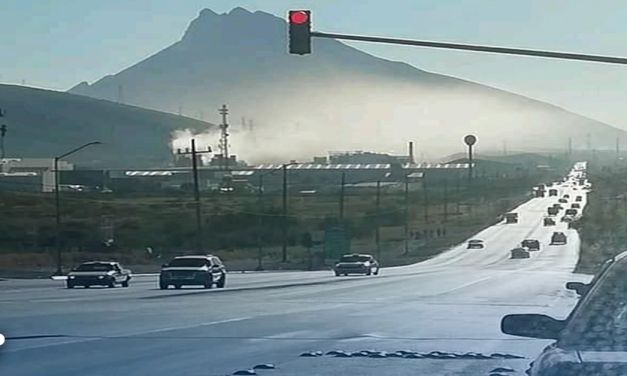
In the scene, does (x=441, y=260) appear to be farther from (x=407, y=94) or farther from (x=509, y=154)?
(x=407, y=94)

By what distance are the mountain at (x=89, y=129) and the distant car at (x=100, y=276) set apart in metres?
23.1

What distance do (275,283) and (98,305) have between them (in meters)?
15.7

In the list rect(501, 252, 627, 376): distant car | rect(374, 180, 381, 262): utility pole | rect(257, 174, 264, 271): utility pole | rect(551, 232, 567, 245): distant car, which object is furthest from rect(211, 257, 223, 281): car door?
rect(501, 252, 627, 376): distant car

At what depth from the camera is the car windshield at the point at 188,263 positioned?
157 ft

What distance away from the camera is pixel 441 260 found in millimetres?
72875

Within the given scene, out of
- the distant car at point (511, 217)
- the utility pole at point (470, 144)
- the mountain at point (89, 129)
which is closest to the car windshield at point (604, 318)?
the utility pole at point (470, 144)

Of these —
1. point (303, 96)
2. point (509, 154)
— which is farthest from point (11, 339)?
point (303, 96)

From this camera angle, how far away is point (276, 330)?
82.7ft

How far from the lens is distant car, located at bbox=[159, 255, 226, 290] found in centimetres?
4728

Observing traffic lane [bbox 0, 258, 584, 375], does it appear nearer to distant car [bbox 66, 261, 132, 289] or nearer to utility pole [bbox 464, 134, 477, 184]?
distant car [bbox 66, 261, 132, 289]

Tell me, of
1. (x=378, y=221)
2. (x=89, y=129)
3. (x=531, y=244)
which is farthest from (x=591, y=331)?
(x=89, y=129)

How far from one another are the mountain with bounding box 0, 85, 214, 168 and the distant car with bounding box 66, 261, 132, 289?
910 inches

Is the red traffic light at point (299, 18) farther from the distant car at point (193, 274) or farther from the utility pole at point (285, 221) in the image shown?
the utility pole at point (285, 221)

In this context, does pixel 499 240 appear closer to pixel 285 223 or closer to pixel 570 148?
pixel 570 148
